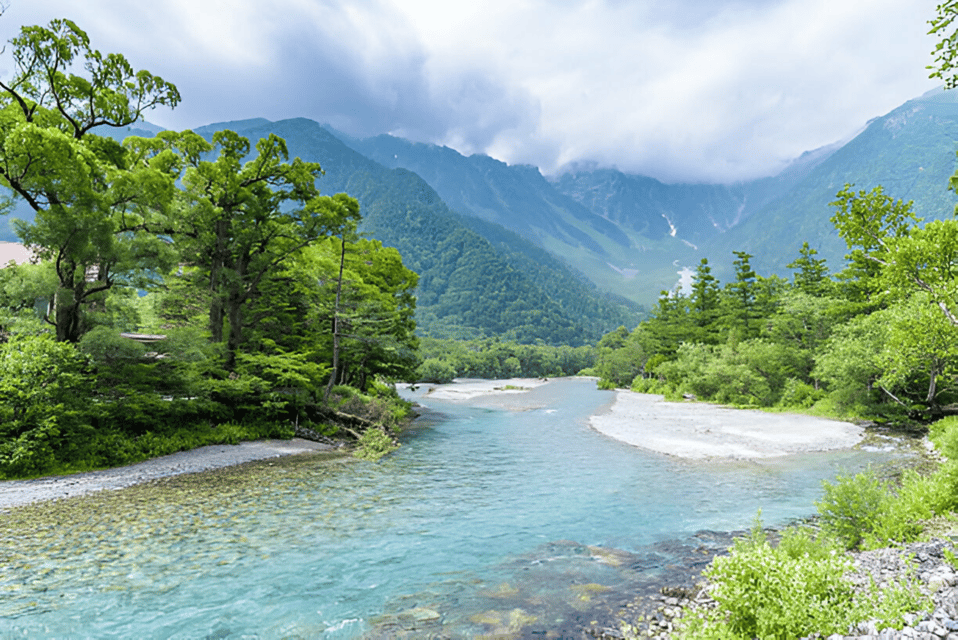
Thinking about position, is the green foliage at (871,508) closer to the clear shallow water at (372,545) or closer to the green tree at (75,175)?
the clear shallow water at (372,545)

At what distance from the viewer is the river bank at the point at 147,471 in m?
13.7

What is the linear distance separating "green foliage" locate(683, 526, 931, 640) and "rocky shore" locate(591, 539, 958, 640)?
13 cm

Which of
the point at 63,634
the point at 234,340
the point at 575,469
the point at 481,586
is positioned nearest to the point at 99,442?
the point at 234,340

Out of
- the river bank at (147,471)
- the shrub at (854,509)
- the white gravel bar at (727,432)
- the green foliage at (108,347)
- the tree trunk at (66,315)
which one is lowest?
the white gravel bar at (727,432)

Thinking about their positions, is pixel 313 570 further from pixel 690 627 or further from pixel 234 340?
pixel 234 340

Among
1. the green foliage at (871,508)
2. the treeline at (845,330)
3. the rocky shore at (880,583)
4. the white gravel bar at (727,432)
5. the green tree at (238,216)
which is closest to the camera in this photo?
the rocky shore at (880,583)

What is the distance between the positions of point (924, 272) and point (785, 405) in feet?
113

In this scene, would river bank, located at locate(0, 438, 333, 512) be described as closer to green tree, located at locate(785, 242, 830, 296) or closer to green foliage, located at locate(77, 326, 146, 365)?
green foliage, located at locate(77, 326, 146, 365)

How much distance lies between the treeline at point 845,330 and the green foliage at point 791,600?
20.7 feet

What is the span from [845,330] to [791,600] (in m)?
36.6

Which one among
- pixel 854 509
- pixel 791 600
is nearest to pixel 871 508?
pixel 854 509

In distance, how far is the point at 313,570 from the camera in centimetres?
930

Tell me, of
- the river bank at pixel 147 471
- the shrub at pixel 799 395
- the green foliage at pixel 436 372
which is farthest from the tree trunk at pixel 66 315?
the green foliage at pixel 436 372

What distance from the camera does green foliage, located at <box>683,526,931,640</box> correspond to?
187 inches
